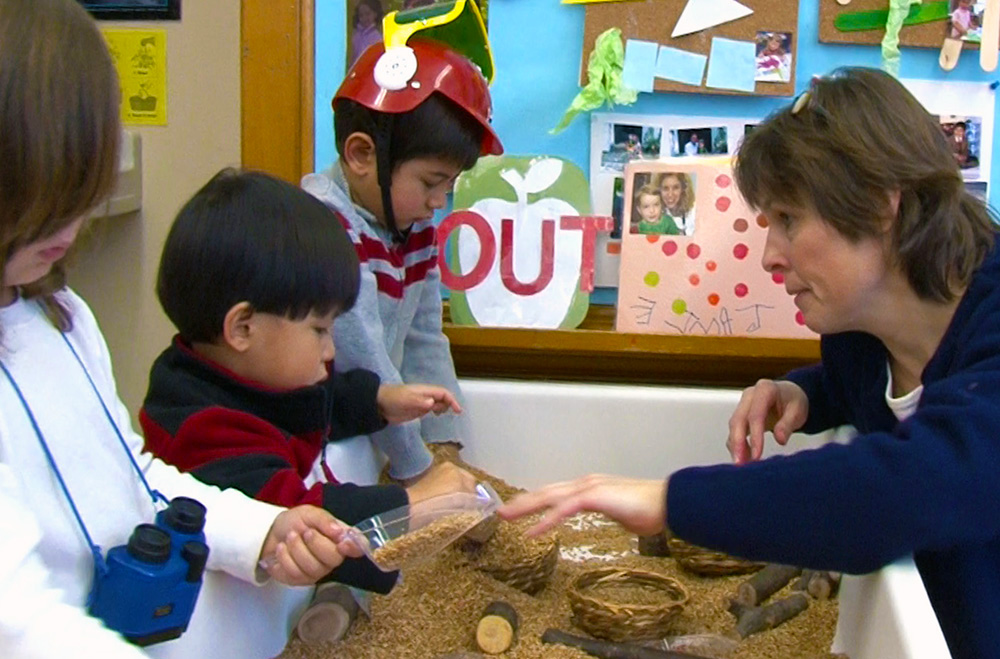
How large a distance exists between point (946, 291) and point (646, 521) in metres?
0.34

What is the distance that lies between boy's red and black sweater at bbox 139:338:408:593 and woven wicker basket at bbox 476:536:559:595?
0.45 ft

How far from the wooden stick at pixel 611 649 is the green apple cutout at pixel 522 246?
21.7 inches

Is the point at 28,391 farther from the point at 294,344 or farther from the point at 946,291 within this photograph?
the point at 946,291

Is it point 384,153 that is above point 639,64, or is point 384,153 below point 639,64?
below

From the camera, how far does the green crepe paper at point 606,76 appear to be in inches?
53.1

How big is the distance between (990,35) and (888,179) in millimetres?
618

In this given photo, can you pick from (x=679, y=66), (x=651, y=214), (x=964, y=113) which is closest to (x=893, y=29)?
(x=964, y=113)

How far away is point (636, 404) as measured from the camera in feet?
4.30

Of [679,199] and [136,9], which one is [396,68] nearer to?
[679,199]

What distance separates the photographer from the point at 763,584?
101cm

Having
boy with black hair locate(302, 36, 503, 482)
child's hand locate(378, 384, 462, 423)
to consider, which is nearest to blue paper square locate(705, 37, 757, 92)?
boy with black hair locate(302, 36, 503, 482)

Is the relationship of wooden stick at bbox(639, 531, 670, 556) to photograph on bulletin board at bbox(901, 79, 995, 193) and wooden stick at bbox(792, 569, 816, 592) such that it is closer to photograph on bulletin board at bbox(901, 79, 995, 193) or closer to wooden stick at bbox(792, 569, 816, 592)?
wooden stick at bbox(792, 569, 816, 592)

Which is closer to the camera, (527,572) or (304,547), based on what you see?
(304,547)

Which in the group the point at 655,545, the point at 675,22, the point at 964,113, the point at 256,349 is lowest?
the point at 655,545
